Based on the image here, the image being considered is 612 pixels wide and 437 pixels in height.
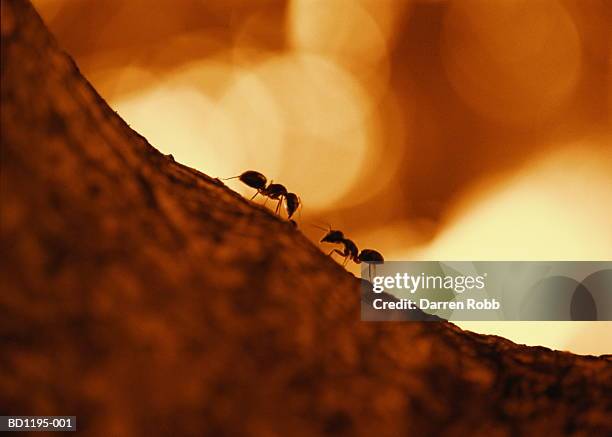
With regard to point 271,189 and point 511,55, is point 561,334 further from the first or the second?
point 511,55

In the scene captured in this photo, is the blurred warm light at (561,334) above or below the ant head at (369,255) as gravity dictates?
below

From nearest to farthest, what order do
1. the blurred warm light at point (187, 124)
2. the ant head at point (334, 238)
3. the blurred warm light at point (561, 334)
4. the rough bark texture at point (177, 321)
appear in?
the rough bark texture at point (177, 321), the ant head at point (334, 238), the blurred warm light at point (561, 334), the blurred warm light at point (187, 124)

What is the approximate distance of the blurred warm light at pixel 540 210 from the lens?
8.07ft

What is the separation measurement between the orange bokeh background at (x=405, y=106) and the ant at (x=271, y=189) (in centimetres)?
88

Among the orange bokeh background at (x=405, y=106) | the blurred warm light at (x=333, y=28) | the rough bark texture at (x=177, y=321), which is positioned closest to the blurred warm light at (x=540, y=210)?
the orange bokeh background at (x=405, y=106)

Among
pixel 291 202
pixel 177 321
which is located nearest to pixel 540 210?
pixel 291 202

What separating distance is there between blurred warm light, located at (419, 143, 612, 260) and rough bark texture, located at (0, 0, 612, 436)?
1864 mm

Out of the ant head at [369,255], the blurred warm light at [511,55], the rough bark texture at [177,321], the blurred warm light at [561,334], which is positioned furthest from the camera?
the blurred warm light at [511,55]

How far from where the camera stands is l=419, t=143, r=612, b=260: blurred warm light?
8.07ft

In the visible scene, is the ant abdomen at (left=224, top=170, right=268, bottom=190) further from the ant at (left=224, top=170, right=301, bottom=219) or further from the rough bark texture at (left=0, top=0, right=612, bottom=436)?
the rough bark texture at (left=0, top=0, right=612, bottom=436)

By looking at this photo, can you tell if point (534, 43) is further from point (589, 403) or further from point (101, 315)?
point (101, 315)

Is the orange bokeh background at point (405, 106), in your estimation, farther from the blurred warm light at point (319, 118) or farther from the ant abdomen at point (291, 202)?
the ant abdomen at point (291, 202)

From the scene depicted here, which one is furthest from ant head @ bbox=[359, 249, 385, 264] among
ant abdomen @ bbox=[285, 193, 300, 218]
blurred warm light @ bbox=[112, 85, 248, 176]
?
blurred warm light @ bbox=[112, 85, 248, 176]

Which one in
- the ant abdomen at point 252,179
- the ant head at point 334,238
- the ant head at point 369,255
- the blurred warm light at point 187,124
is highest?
the blurred warm light at point 187,124
